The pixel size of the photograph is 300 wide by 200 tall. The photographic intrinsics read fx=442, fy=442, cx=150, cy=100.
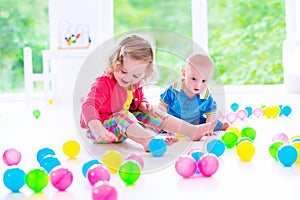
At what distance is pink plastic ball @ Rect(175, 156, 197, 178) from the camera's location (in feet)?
3.11

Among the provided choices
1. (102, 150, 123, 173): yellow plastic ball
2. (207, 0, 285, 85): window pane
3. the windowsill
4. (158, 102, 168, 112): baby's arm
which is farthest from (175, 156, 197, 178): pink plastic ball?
(207, 0, 285, 85): window pane

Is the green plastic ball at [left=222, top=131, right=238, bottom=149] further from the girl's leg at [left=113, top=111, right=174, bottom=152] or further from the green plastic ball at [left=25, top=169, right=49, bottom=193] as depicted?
the green plastic ball at [left=25, top=169, right=49, bottom=193]

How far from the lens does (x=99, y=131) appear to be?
1.28 meters

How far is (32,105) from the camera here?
3.08 meters

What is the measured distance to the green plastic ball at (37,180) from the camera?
85cm

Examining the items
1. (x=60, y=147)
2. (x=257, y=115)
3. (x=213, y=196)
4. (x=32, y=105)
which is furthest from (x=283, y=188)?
(x=32, y=105)

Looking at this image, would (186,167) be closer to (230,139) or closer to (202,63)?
(230,139)

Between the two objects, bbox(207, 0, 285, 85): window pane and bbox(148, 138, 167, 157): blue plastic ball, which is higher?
bbox(207, 0, 285, 85): window pane

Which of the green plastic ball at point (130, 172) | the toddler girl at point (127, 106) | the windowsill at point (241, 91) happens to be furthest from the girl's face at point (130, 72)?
the windowsill at point (241, 91)

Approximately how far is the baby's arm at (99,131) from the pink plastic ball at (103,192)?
55 centimetres

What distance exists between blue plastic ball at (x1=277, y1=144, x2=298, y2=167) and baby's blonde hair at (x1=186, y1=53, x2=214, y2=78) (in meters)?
0.35

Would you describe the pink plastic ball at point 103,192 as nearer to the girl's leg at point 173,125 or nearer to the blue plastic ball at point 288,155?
the blue plastic ball at point 288,155

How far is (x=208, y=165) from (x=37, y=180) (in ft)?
1.16

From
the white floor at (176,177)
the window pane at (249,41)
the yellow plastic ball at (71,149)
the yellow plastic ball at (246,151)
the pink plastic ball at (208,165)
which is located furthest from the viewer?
the window pane at (249,41)
